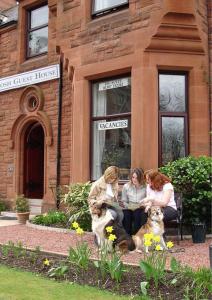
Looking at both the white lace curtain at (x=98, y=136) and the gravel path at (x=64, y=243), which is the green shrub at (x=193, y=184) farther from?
the white lace curtain at (x=98, y=136)

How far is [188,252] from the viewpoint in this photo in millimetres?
6867

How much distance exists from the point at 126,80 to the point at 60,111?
310 cm

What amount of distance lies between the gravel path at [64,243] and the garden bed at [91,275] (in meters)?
0.57

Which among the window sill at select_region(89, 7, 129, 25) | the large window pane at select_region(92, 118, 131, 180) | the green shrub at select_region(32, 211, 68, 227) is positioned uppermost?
the window sill at select_region(89, 7, 129, 25)

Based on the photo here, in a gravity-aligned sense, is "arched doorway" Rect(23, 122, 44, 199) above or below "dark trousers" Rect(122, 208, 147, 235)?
above

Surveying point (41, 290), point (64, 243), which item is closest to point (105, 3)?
point (64, 243)

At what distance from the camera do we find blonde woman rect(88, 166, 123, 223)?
283 inches

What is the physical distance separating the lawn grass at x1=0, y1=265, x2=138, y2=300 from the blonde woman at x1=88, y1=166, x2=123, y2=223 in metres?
2.22

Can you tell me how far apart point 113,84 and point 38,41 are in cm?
478

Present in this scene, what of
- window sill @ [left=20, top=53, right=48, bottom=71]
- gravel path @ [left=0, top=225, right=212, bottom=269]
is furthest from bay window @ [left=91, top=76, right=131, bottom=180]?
window sill @ [left=20, top=53, right=48, bottom=71]

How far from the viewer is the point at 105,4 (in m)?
10.4

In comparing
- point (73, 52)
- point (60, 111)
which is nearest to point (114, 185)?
point (73, 52)

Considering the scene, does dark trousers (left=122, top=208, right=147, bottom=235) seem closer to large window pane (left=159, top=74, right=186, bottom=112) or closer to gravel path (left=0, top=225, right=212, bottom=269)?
gravel path (left=0, top=225, right=212, bottom=269)

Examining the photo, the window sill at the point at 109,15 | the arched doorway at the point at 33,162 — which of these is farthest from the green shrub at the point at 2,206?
the window sill at the point at 109,15
